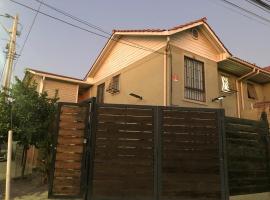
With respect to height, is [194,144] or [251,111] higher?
[251,111]

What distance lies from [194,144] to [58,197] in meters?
3.48

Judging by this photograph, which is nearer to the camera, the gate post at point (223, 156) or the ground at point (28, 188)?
the gate post at point (223, 156)

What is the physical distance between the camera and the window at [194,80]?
1292 cm

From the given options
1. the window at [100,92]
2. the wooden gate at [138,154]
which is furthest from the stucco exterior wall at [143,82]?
the wooden gate at [138,154]

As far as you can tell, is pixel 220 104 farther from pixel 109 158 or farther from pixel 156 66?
pixel 109 158

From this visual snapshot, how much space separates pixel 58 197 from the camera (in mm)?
6602

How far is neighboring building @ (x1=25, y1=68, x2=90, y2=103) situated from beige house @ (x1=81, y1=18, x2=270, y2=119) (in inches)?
71.4

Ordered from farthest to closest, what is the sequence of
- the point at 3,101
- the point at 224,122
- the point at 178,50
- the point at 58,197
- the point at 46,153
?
the point at 178,50
the point at 3,101
the point at 46,153
the point at 224,122
the point at 58,197

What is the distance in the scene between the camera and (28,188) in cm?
922

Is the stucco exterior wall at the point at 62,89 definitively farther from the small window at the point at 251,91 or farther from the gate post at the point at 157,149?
the gate post at the point at 157,149

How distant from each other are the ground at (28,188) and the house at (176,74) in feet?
18.7

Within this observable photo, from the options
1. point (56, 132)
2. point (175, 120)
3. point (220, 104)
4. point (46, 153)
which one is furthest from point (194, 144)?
point (220, 104)

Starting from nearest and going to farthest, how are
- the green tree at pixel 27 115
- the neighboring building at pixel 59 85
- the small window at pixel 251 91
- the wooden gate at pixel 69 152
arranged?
the wooden gate at pixel 69 152 → the green tree at pixel 27 115 → the neighboring building at pixel 59 85 → the small window at pixel 251 91

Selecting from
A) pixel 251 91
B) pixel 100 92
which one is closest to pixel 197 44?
pixel 251 91
